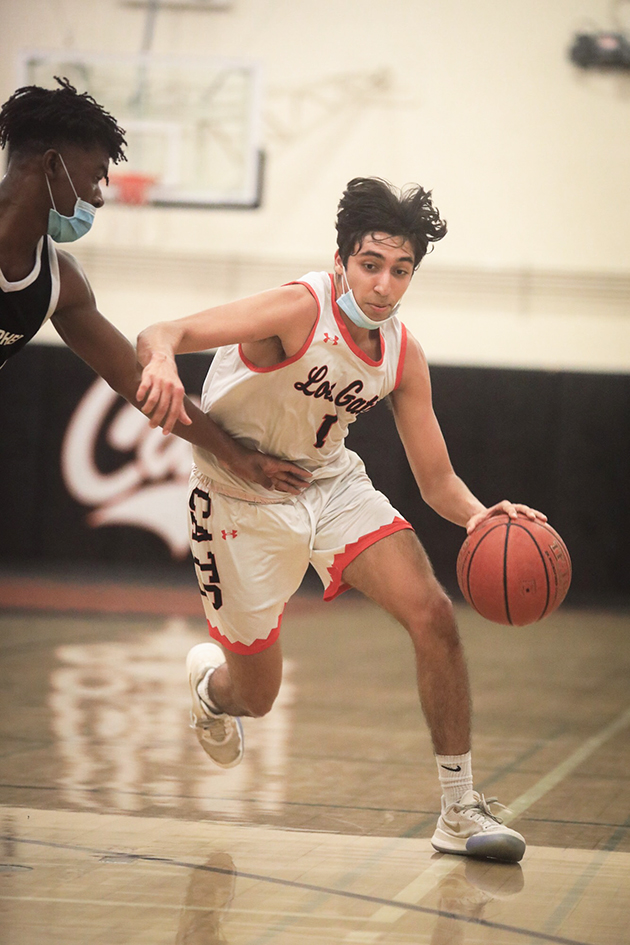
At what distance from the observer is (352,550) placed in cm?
326

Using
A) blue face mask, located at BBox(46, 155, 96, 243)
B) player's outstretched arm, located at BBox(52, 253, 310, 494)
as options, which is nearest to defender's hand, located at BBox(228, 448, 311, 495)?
player's outstretched arm, located at BBox(52, 253, 310, 494)

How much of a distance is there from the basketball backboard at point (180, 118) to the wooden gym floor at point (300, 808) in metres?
5.22

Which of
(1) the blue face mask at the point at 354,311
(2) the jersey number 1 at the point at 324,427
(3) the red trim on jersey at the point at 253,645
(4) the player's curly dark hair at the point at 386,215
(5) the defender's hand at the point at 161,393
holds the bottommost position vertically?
(3) the red trim on jersey at the point at 253,645

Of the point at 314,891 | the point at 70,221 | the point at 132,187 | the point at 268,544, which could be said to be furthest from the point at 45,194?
the point at 132,187

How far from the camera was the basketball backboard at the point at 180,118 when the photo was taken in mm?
10352

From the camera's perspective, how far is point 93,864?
9.11 feet

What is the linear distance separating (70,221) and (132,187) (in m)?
7.66

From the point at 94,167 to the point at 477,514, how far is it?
1.47 m

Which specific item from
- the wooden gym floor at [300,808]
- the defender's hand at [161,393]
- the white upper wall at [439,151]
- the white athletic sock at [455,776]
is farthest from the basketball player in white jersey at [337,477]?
the white upper wall at [439,151]

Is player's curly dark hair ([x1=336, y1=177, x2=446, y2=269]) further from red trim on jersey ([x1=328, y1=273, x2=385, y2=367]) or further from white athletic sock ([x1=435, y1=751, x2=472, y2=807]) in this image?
white athletic sock ([x1=435, y1=751, x2=472, y2=807])

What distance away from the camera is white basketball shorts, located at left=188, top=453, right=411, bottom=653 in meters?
3.32

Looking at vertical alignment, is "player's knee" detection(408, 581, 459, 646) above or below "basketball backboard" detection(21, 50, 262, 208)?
below

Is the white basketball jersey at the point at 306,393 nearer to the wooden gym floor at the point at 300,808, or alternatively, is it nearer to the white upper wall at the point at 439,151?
the wooden gym floor at the point at 300,808

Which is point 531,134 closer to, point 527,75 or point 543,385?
point 527,75
